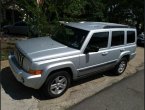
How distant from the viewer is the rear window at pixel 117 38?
21.0ft

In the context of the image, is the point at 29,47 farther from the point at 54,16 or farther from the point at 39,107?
the point at 54,16

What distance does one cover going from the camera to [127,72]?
26.0 ft

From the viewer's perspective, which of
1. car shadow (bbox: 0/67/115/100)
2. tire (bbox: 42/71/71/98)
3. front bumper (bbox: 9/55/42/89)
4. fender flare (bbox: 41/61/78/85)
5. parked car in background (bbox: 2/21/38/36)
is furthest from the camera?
parked car in background (bbox: 2/21/38/36)

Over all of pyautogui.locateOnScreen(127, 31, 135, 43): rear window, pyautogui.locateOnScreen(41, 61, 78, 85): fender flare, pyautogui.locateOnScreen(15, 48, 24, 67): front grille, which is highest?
pyautogui.locateOnScreen(127, 31, 135, 43): rear window

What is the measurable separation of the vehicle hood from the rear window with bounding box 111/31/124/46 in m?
1.62

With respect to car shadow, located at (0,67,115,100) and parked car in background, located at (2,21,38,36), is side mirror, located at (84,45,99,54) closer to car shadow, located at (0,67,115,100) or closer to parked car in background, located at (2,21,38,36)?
car shadow, located at (0,67,115,100)

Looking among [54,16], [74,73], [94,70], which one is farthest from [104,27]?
[54,16]

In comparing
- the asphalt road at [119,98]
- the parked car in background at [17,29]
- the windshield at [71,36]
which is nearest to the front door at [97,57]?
the windshield at [71,36]

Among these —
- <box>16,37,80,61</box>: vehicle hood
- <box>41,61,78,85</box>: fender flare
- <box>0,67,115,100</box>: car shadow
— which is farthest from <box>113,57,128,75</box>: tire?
<box>0,67,115,100</box>: car shadow

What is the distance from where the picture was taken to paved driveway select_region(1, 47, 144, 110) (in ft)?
15.5

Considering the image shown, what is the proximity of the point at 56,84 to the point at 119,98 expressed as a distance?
1788 mm

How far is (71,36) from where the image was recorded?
5.83m

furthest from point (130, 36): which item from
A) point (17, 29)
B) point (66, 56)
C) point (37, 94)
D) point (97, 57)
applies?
point (17, 29)

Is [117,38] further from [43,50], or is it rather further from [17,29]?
[17,29]
